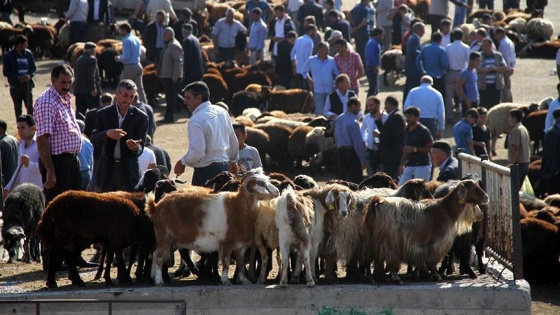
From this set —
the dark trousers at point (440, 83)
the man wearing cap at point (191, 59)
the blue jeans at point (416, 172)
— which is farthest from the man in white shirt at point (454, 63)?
the blue jeans at point (416, 172)

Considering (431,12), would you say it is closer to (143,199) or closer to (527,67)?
(527,67)

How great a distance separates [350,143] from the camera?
19359mm

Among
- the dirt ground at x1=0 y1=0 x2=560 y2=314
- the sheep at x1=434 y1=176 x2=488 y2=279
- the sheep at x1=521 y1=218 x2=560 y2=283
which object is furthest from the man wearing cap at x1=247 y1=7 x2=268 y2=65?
the sheep at x1=434 y1=176 x2=488 y2=279

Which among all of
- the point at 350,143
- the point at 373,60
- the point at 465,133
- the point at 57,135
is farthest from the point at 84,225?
the point at 373,60

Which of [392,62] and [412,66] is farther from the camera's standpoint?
[392,62]

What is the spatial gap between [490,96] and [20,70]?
10.8 m

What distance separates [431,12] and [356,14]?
2.28 metres

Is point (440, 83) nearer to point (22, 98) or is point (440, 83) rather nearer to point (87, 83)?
point (87, 83)

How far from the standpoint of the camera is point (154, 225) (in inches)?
429

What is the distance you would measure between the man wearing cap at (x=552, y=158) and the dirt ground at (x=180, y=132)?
410 cm

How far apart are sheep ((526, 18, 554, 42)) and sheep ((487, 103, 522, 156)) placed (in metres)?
12.7

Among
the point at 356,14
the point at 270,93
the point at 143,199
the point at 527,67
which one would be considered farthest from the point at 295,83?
the point at 143,199

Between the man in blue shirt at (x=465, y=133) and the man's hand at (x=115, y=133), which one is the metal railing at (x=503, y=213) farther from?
the man in blue shirt at (x=465, y=133)

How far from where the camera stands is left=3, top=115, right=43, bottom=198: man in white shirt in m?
14.7
